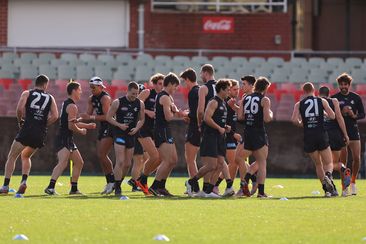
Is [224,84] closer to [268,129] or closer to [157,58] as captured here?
[268,129]

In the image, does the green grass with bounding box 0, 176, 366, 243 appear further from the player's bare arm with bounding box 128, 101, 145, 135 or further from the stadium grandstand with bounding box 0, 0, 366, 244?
the player's bare arm with bounding box 128, 101, 145, 135

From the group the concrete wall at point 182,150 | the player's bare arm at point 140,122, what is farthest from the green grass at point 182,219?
the concrete wall at point 182,150

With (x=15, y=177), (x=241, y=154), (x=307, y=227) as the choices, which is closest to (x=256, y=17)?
(x=15, y=177)

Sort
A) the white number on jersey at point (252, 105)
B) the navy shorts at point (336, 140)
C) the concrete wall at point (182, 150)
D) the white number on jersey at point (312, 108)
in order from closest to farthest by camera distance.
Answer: the white number on jersey at point (252, 105) → the white number on jersey at point (312, 108) → the navy shorts at point (336, 140) → the concrete wall at point (182, 150)

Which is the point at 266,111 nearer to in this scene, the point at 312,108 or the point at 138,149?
the point at 312,108

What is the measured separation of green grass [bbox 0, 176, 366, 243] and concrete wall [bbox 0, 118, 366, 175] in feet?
27.6

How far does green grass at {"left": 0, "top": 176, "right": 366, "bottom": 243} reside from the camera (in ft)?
47.4

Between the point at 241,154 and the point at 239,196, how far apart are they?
768 millimetres

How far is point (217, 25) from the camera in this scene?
44.1 m

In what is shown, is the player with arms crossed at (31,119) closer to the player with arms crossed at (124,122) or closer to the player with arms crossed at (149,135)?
the player with arms crossed at (124,122)

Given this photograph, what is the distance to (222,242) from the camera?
45.6 ft

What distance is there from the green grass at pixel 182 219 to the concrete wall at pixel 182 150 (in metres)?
8.42

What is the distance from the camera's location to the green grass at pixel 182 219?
14.4 metres

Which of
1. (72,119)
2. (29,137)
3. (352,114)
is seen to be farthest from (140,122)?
(352,114)
